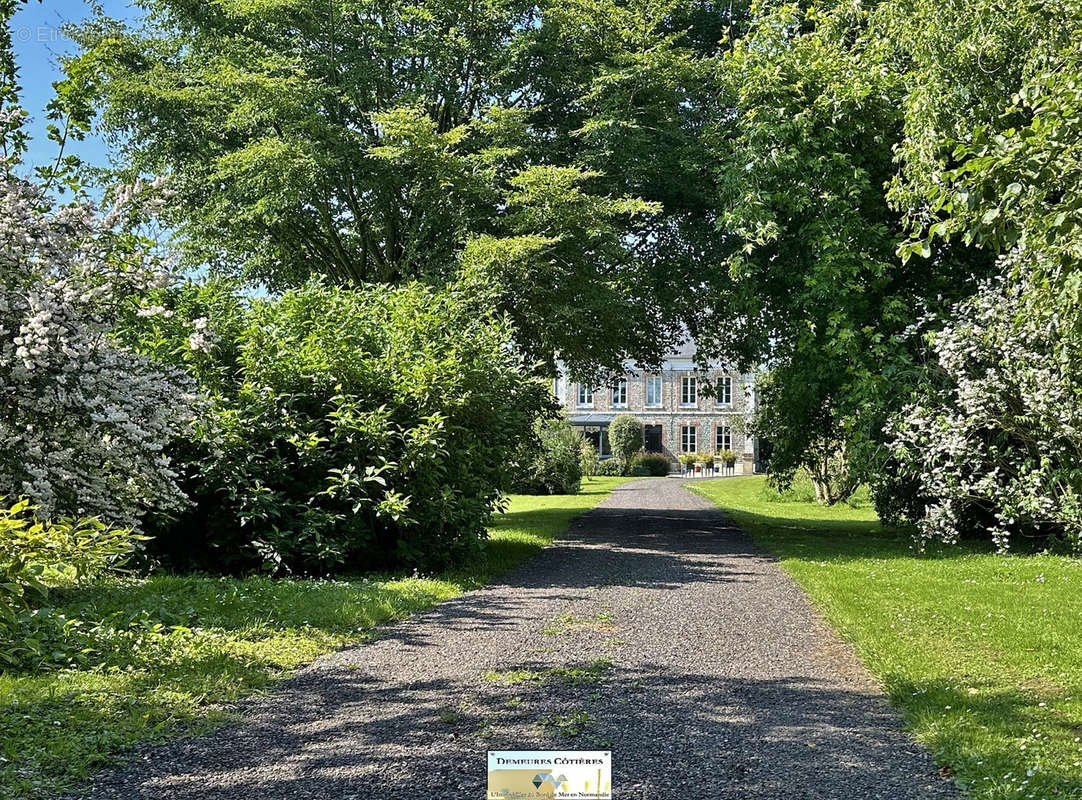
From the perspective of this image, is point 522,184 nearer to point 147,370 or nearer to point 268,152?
point 268,152

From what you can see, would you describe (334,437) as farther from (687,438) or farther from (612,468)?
(687,438)

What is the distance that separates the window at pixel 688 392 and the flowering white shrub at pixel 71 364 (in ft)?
177

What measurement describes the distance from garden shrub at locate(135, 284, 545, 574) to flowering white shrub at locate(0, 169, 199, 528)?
10.7 ft

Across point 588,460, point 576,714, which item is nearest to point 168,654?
point 576,714

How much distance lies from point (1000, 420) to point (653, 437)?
4752 cm

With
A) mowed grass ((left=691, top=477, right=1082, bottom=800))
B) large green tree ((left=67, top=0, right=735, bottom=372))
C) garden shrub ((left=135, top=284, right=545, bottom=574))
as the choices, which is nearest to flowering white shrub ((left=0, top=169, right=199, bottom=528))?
garden shrub ((left=135, top=284, right=545, bottom=574))

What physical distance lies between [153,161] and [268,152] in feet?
12.2

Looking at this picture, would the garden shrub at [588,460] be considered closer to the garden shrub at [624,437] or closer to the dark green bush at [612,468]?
the dark green bush at [612,468]

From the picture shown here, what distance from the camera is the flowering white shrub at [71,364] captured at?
5.69 metres

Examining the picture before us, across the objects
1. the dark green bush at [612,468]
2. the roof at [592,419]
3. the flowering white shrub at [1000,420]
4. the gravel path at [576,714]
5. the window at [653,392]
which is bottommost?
the gravel path at [576,714]

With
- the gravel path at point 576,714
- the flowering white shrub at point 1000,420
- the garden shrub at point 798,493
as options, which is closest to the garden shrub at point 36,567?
the gravel path at point 576,714

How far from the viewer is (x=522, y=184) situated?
1477 cm

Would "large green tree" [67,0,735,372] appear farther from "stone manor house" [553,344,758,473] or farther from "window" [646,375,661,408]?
"window" [646,375,661,408]

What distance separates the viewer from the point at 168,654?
6.10 m
